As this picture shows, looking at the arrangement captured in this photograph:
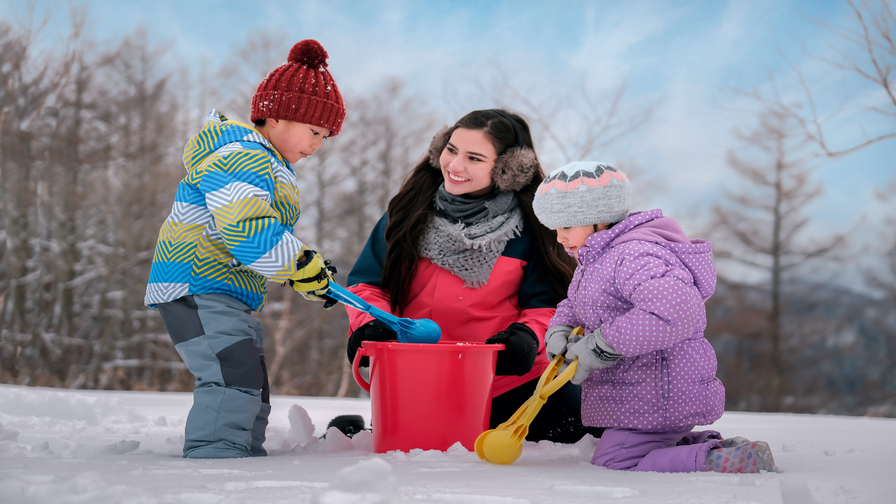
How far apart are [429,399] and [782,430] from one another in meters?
2.00

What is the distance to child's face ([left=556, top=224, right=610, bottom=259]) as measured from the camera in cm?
198

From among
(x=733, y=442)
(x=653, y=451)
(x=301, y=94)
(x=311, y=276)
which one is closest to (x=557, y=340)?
(x=653, y=451)

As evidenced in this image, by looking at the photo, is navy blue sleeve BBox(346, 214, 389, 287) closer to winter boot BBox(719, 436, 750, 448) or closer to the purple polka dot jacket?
the purple polka dot jacket

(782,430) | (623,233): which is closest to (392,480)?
(623,233)

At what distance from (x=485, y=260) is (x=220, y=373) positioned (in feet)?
3.35

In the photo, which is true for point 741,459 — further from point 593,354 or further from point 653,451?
point 593,354

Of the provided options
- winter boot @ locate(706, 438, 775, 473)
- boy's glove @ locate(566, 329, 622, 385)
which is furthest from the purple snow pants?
boy's glove @ locate(566, 329, 622, 385)

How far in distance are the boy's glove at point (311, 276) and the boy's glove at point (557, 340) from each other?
0.71 metres

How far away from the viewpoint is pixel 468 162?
2.43 m

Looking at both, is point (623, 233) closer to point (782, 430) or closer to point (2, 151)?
point (782, 430)

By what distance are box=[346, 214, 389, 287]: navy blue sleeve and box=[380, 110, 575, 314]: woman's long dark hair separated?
0.17ft

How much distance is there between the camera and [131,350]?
333 inches

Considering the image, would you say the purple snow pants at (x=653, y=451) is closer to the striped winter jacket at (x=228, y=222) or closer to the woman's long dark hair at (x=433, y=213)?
the woman's long dark hair at (x=433, y=213)

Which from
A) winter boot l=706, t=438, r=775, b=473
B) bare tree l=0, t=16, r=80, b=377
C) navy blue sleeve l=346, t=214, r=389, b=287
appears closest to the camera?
winter boot l=706, t=438, r=775, b=473
